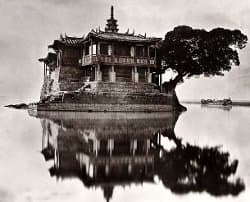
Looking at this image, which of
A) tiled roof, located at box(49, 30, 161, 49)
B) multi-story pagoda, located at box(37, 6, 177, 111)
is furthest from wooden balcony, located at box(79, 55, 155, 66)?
tiled roof, located at box(49, 30, 161, 49)

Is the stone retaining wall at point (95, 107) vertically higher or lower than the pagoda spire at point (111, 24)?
lower

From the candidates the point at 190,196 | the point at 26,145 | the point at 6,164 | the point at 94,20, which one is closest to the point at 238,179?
the point at 190,196

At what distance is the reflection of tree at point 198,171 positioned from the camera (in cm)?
579

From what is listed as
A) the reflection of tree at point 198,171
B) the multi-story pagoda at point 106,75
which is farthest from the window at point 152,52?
the reflection of tree at point 198,171

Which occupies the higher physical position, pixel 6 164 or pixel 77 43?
pixel 77 43

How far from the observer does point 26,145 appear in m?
10.3

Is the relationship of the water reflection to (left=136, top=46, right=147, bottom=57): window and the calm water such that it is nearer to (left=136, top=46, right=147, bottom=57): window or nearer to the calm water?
the calm water

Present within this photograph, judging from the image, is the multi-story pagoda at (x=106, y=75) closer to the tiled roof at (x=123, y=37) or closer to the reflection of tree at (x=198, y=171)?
the tiled roof at (x=123, y=37)

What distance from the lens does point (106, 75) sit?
34250 millimetres

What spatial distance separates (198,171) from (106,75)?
27.7m

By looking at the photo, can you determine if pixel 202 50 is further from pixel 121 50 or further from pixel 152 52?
pixel 121 50

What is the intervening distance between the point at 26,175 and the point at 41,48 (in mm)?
46117

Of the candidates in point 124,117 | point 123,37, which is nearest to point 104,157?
point 124,117

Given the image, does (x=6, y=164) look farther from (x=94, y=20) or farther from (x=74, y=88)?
(x=94, y=20)
